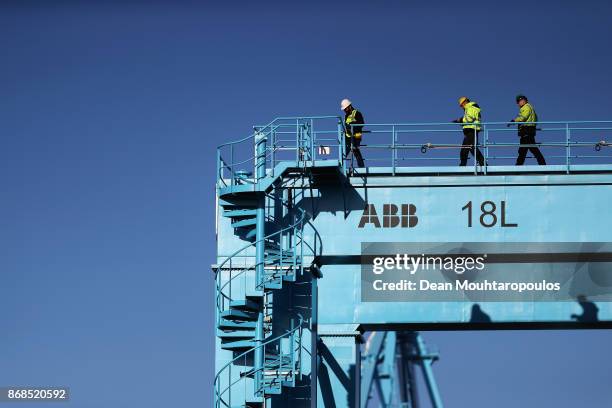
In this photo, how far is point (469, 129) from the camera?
120 feet

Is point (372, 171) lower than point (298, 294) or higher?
higher

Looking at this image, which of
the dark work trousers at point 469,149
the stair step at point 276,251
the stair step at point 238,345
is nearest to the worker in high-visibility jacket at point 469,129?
the dark work trousers at point 469,149

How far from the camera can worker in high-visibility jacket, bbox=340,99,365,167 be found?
118 feet

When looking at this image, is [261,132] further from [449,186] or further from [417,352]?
[417,352]

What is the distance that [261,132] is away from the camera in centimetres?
3591

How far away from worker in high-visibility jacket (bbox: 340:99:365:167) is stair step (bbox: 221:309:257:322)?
192 inches

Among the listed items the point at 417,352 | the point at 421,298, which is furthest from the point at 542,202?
the point at 417,352

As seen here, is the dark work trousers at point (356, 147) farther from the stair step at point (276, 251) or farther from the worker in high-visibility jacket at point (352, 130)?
the stair step at point (276, 251)

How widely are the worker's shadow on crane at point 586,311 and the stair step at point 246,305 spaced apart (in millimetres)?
8038

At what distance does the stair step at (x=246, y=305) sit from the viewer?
3431 cm

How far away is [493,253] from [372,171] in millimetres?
3730

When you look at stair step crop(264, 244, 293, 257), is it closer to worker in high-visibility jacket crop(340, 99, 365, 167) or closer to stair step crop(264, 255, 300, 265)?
stair step crop(264, 255, 300, 265)

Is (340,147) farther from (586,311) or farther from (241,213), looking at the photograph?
(586,311)

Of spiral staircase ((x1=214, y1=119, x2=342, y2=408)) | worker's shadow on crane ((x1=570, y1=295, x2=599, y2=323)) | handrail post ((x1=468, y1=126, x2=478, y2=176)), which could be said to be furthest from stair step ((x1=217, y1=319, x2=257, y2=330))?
worker's shadow on crane ((x1=570, y1=295, x2=599, y2=323))
